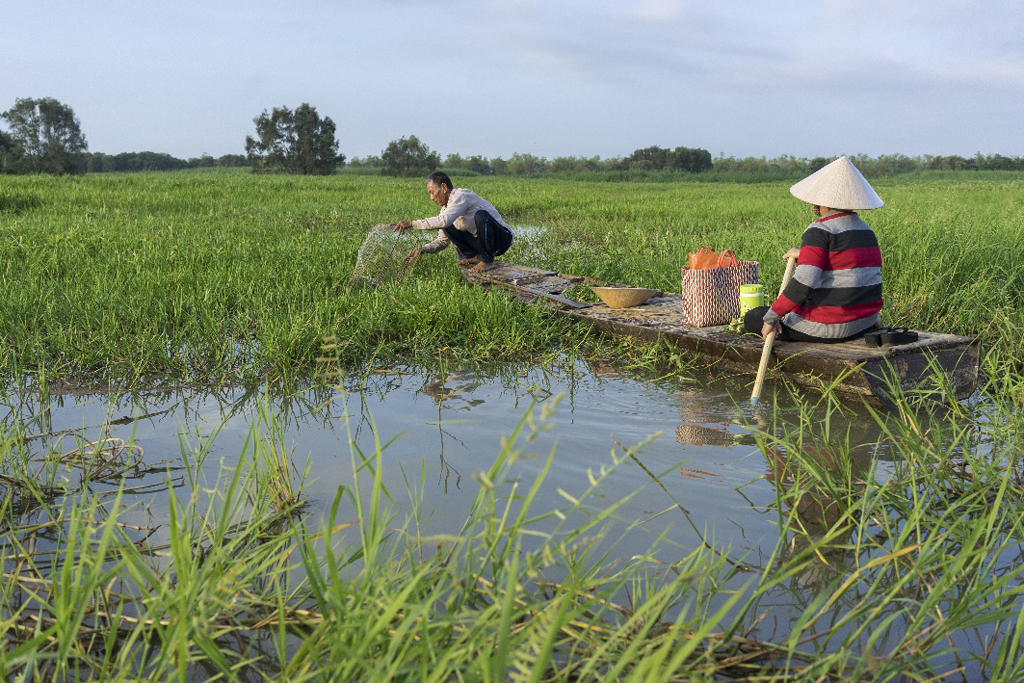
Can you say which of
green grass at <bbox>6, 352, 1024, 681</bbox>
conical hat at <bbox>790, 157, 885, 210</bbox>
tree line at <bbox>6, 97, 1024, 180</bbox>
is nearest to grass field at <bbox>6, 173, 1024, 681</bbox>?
green grass at <bbox>6, 352, 1024, 681</bbox>

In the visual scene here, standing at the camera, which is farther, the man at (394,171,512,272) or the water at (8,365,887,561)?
the man at (394,171,512,272)

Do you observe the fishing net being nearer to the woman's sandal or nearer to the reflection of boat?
the reflection of boat

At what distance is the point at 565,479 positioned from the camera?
344 cm

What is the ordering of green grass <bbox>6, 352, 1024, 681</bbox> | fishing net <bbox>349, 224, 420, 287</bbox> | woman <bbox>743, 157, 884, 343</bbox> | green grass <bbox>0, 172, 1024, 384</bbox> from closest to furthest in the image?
1. green grass <bbox>6, 352, 1024, 681</bbox>
2. woman <bbox>743, 157, 884, 343</bbox>
3. green grass <bbox>0, 172, 1024, 384</bbox>
4. fishing net <bbox>349, 224, 420, 287</bbox>

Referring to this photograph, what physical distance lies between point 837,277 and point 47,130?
8804 centimetres

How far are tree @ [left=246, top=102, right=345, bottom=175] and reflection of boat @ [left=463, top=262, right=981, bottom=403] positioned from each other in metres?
59.5

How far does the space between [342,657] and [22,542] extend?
5.59 feet

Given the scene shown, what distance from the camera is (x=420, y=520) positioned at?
298 centimetres

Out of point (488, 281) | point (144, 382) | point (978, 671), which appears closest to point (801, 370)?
point (978, 671)

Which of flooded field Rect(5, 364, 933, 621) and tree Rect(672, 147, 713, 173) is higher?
tree Rect(672, 147, 713, 173)

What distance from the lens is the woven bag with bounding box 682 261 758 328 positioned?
5.30 meters

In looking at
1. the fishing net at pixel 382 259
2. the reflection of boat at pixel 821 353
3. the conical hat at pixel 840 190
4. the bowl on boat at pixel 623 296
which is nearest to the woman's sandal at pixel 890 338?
the reflection of boat at pixel 821 353

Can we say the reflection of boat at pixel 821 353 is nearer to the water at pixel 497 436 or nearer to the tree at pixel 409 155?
the water at pixel 497 436

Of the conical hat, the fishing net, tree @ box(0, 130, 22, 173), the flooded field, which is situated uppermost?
tree @ box(0, 130, 22, 173)
